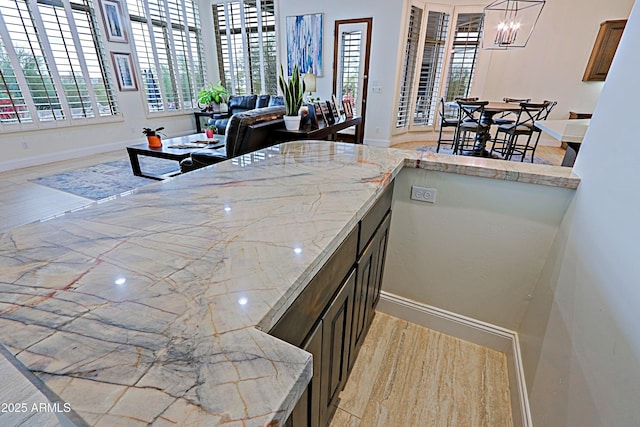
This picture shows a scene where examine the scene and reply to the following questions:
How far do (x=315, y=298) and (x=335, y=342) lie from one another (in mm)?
349

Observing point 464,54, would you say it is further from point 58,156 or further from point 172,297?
point 58,156

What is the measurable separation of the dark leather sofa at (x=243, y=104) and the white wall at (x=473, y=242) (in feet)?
15.6

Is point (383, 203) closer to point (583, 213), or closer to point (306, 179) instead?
point (306, 179)

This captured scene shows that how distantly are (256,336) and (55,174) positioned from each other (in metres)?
5.24

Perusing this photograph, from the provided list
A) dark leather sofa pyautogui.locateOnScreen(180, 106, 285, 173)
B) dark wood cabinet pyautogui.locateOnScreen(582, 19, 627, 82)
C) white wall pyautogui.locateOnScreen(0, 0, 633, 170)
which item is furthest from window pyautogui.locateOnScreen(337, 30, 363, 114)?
dark wood cabinet pyautogui.locateOnScreen(582, 19, 627, 82)

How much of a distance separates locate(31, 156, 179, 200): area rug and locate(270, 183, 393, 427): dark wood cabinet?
3.41m

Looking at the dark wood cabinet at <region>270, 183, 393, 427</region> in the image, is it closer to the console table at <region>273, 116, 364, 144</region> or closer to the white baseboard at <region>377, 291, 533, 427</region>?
the white baseboard at <region>377, 291, 533, 427</region>

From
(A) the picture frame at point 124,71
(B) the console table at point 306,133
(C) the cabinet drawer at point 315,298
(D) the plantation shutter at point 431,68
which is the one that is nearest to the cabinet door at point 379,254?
(C) the cabinet drawer at point 315,298

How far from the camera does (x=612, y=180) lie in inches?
38.9

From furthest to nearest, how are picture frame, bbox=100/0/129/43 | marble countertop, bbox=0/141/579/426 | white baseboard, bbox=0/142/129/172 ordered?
picture frame, bbox=100/0/129/43, white baseboard, bbox=0/142/129/172, marble countertop, bbox=0/141/579/426

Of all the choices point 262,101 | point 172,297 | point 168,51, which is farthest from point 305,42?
point 172,297

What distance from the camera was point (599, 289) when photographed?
0.91m

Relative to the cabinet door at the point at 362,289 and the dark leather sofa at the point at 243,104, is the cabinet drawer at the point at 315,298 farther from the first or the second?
the dark leather sofa at the point at 243,104

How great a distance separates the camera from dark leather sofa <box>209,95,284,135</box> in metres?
5.83
